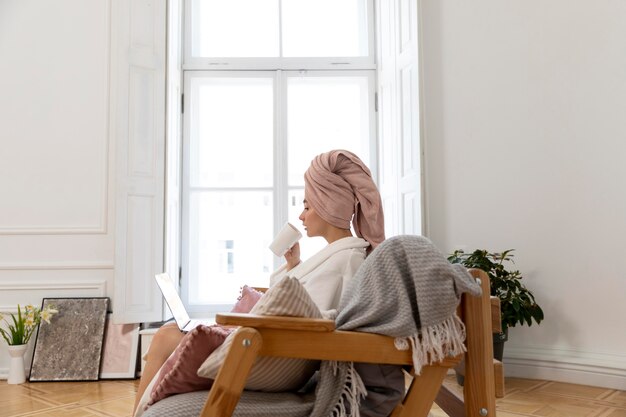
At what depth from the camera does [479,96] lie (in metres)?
3.52

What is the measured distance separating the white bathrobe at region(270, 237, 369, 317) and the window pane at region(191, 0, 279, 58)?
10.2ft

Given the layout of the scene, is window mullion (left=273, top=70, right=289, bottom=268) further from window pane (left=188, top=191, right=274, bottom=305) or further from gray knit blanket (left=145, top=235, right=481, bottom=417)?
gray knit blanket (left=145, top=235, right=481, bottom=417)

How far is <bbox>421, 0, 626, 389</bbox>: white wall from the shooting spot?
3057 millimetres

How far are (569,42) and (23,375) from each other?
4095 millimetres

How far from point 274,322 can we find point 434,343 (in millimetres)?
362

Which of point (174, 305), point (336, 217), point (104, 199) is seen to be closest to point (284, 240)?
point (336, 217)

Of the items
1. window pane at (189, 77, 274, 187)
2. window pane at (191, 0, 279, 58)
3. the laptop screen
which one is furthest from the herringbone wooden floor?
window pane at (191, 0, 279, 58)

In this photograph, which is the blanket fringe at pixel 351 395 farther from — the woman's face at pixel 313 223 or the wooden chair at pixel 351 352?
the woman's face at pixel 313 223

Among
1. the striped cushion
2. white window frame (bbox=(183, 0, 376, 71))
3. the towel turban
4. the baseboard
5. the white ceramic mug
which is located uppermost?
white window frame (bbox=(183, 0, 376, 71))

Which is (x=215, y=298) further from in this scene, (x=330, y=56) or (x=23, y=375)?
(x=330, y=56)

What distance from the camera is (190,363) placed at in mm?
1271

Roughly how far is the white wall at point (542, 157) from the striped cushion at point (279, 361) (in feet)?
7.30

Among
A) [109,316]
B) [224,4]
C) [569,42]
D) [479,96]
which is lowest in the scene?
[109,316]

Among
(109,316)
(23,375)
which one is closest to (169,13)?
(109,316)
